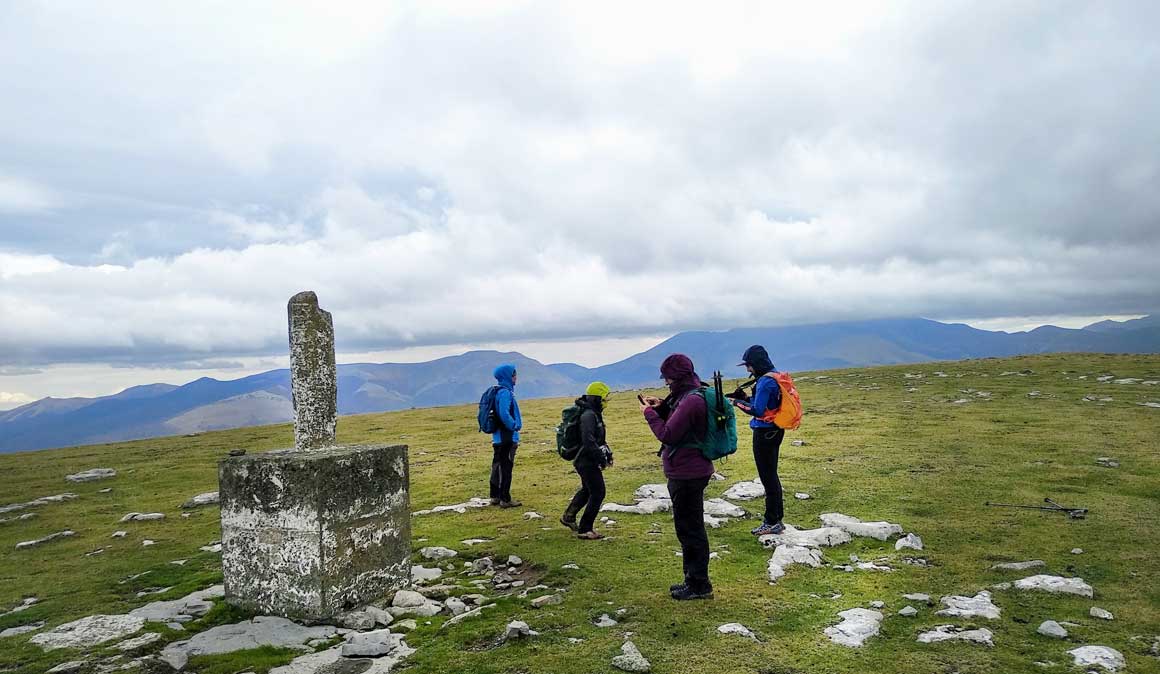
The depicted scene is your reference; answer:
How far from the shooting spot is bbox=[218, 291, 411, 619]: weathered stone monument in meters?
9.43

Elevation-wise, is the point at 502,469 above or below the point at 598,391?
below

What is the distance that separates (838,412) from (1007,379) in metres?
16.1

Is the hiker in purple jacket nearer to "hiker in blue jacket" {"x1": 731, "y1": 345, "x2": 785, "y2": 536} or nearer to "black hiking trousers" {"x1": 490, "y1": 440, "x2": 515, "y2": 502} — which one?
"hiker in blue jacket" {"x1": 731, "y1": 345, "x2": 785, "y2": 536}

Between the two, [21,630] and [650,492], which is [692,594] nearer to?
[650,492]

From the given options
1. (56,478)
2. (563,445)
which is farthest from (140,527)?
(56,478)

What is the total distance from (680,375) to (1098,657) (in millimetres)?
5655

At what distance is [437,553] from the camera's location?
1230 cm

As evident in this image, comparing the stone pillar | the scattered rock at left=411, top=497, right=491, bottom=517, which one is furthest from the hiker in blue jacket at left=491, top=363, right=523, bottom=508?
the stone pillar

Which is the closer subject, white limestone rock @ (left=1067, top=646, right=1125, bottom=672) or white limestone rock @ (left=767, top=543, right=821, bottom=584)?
white limestone rock @ (left=1067, top=646, right=1125, bottom=672)

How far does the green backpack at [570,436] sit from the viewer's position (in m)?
12.8

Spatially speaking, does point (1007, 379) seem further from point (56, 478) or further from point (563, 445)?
point (56, 478)

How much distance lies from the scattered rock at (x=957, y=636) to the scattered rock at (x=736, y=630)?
1.95m

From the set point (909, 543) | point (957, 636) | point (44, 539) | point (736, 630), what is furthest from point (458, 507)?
point (957, 636)

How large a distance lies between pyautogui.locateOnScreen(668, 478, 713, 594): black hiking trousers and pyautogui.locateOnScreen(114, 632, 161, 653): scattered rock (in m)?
7.46
